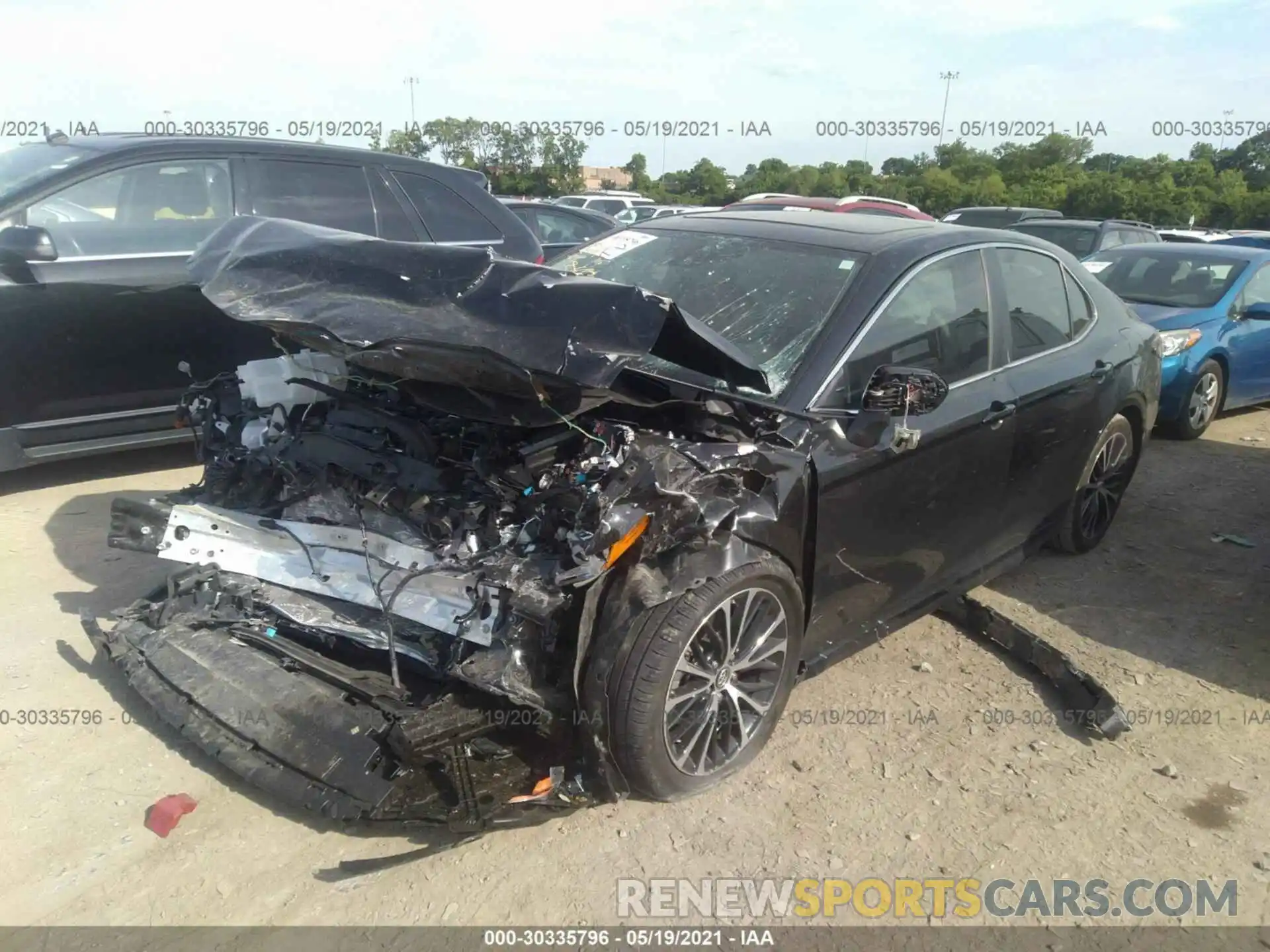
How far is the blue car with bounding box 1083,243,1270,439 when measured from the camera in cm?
737

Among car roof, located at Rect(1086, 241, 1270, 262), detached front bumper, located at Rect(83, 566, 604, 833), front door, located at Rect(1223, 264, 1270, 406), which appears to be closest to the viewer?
detached front bumper, located at Rect(83, 566, 604, 833)

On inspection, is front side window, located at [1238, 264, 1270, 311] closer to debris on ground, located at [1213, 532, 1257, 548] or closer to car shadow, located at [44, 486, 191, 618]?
debris on ground, located at [1213, 532, 1257, 548]

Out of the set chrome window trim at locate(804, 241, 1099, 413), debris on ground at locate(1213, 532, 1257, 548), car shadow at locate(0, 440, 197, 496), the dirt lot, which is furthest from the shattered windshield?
debris on ground at locate(1213, 532, 1257, 548)

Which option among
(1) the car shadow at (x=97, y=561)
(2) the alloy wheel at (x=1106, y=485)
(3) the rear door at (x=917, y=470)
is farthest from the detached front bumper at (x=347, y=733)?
(2) the alloy wheel at (x=1106, y=485)

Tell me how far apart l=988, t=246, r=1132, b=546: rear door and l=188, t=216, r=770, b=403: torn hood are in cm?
154

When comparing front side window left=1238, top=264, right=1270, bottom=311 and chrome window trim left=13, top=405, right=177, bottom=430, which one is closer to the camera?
chrome window trim left=13, top=405, right=177, bottom=430

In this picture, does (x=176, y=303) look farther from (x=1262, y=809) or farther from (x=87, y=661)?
(x=1262, y=809)

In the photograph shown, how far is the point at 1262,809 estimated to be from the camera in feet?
10.6

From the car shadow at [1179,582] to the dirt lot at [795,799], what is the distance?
1.0 inches

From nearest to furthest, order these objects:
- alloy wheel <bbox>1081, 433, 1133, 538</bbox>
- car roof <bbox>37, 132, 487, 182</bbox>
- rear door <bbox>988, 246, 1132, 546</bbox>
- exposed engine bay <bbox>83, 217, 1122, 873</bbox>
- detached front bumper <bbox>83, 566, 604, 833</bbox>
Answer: detached front bumper <bbox>83, 566, 604, 833</bbox>, exposed engine bay <bbox>83, 217, 1122, 873</bbox>, rear door <bbox>988, 246, 1132, 546</bbox>, alloy wheel <bbox>1081, 433, 1133, 538</bbox>, car roof <bbox>37, 132, 487, 182</bbox>

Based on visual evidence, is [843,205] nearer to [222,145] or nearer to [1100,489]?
[1100,489]

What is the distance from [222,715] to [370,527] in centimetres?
77
